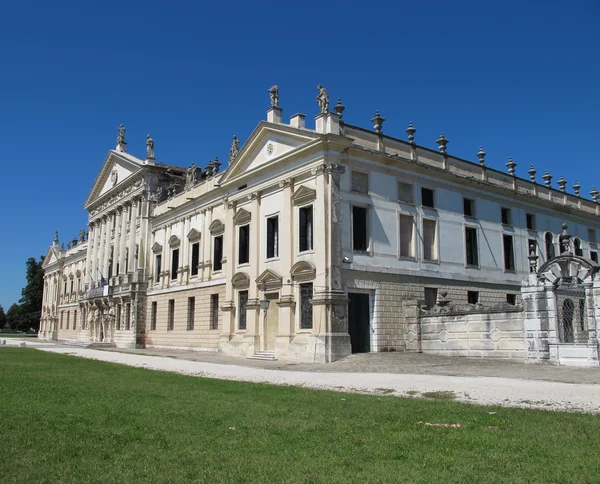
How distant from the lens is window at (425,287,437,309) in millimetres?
29156

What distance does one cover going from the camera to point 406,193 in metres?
29.2

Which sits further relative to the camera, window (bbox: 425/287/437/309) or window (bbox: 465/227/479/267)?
window (bbox: 465/227/479/267)

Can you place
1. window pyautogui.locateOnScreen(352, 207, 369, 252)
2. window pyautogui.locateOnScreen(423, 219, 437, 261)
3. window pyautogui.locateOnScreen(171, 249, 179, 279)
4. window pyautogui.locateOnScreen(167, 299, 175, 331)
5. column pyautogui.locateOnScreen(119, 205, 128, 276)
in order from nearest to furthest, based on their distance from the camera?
window pyautogui.locateOnScreen(352, 207, 369, 252), window pyautogui.locateOnScreen(423, 219, 437, 261), window pyautogui.locateOnScreen(167, 299, 175, 331), window pyautogui.locateOnScreen(171, 249, 179, 279), column pyautogui.locateOnScreen(119, 205, 128, 276)

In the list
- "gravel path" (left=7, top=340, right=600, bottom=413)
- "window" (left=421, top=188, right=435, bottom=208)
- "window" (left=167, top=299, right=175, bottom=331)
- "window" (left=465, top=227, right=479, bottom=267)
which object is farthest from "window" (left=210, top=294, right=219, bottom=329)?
"gravel path" (left=7, top=340, right=600, bottom=413)

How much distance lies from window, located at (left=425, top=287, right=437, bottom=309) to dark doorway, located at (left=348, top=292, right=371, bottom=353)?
3.92 m

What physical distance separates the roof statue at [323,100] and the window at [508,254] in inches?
558

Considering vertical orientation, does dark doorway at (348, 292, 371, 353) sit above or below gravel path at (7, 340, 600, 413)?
above

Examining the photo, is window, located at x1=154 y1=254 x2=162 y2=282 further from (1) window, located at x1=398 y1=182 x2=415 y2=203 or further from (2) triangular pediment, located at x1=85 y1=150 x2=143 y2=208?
(1) window, located at x1=398 y1=182 x2=415 y2=203

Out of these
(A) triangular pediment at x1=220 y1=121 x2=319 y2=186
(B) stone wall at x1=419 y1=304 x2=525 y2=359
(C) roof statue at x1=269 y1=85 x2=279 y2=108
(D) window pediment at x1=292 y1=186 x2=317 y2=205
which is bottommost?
(B) stone wall at x1=419 y1=304 x2=525 y2=359


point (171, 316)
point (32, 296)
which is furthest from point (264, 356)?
point (32, 296)

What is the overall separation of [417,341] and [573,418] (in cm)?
1784

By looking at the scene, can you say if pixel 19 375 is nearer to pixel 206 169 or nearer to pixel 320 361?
pixel 320 361

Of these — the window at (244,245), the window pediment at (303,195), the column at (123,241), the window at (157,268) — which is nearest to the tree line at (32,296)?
the column at (123,241)

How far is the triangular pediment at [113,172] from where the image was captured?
49184mm
